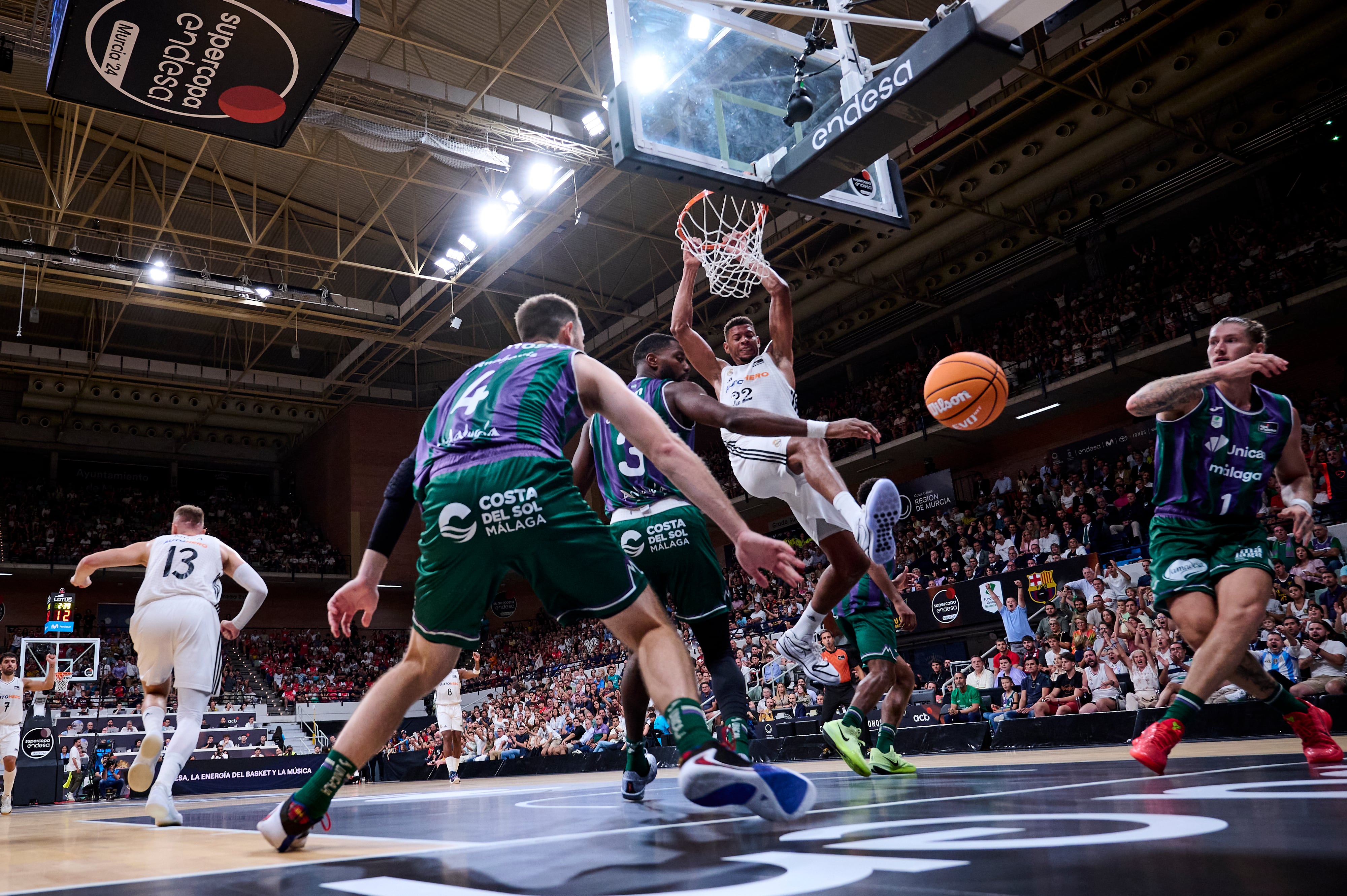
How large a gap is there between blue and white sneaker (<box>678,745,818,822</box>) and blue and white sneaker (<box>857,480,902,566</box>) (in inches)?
135

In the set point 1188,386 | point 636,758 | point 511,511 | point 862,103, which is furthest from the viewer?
point 862,103

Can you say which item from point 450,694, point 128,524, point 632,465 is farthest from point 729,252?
point 128,524

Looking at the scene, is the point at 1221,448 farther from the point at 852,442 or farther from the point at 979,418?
the point at 852,442

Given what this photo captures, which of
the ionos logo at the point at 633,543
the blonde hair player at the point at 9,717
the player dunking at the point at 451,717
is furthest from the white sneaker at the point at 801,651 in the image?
the player dunking at the point at 451,717

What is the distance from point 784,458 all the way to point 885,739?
1.70m

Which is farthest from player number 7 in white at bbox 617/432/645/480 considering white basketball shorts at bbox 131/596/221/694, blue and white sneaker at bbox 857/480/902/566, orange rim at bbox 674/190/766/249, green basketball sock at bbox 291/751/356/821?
orange rim at bbox 674/190/766/249

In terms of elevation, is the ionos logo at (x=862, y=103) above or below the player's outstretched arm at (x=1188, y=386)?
above

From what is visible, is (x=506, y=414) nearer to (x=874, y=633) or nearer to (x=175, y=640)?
(x=874, y=633)

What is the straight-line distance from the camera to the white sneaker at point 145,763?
16.5 ft

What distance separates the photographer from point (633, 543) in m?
4.11

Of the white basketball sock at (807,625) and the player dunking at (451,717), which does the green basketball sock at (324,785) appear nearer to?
the white basketball sock at (807,625)

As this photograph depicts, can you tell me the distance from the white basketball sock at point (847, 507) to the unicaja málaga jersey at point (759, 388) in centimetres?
55

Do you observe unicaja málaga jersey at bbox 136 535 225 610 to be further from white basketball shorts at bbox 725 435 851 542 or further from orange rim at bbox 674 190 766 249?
orange rim at bbox 674 190 766 249

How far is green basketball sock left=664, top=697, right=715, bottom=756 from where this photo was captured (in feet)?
7.60
